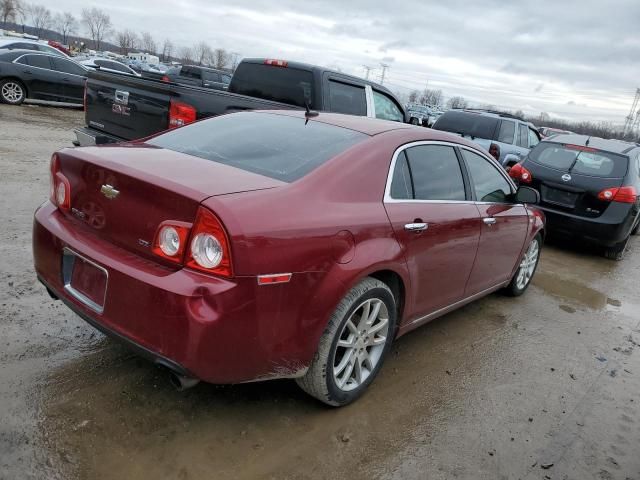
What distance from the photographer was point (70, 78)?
1480cm

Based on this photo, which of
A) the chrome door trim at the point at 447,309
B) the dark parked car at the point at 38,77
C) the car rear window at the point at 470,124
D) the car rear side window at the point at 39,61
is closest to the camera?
the chrome door trim at the point at 447,309

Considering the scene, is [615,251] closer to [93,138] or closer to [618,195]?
[618,195]

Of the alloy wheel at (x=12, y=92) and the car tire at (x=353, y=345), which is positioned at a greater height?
the car tire at (x=353, y=345)

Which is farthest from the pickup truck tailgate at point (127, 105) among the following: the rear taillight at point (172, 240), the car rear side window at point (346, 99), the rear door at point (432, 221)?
the rear taillight at point (172, 240)

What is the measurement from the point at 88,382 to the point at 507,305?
12.9 feet

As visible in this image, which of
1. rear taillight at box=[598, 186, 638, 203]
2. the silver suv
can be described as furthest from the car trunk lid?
the silver suv

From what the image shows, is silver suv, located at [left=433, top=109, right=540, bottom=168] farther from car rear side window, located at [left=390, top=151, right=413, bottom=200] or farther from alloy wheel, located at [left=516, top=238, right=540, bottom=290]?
car rear side window, located at [left=390, top=151, right=413, bottom=200]

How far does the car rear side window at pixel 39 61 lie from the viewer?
14017 mm

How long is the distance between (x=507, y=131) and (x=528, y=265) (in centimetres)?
670

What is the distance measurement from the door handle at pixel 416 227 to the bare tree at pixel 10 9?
335ft

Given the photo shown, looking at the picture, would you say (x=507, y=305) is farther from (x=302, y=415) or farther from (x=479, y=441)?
(x=302, y=415)

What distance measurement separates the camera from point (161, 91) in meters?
5.43

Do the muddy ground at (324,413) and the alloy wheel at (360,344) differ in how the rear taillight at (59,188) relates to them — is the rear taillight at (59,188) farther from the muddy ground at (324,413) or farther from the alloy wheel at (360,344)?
the alloy wheel at (360,344)

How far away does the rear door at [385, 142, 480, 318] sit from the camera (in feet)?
10.4
